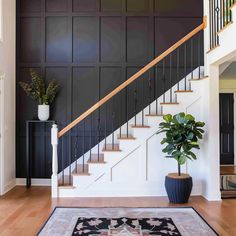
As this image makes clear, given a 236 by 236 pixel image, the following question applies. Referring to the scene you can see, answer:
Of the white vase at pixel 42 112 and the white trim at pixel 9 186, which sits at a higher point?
the white vase at pixel 42 112

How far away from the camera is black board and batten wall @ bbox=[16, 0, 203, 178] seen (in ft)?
19.4

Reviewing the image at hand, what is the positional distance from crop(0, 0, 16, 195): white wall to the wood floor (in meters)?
0.37

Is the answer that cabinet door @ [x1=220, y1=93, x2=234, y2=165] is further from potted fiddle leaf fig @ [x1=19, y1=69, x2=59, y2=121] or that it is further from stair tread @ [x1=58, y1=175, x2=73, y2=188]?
potted fiddle leaf fig @ [x1=19, y1=69, x2=59, y2=121]

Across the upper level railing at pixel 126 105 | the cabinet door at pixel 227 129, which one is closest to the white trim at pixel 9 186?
the upper level railing at pixel 126 105

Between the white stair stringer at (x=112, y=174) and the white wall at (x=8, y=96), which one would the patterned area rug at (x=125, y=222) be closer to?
the white stair stringer at (x=112, y=174)

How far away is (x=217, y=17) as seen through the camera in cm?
456

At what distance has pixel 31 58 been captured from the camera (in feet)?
19.5

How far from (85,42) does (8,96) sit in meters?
1.86

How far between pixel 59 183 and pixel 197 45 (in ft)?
12.6

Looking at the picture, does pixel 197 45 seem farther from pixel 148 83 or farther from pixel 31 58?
pixel 31 58

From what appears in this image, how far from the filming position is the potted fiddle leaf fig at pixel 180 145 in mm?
4559

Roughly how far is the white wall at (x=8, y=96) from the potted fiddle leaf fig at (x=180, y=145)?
290 cm

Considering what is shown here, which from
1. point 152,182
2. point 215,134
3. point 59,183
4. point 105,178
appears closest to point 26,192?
point 59,183

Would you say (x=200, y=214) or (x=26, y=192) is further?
(x=26, y=192)
